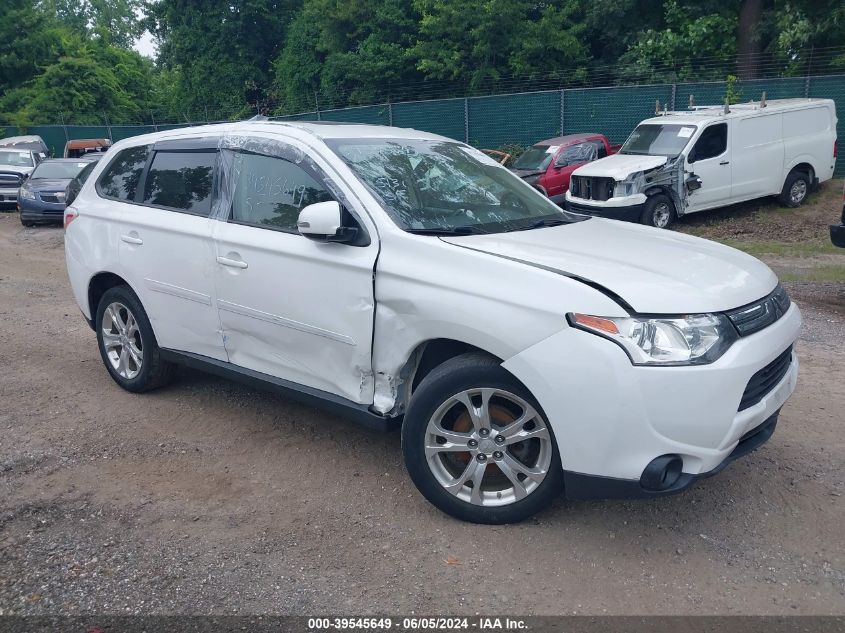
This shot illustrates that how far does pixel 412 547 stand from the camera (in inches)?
140

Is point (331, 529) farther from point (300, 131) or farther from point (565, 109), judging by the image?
point (565, 109)

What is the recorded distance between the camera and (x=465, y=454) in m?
3.74

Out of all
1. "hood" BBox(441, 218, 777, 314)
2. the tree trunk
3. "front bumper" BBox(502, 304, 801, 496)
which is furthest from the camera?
the tree trunk

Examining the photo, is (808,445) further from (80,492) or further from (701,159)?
(701,159)

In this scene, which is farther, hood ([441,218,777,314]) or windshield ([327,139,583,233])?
windshield ([327,139,583,233])

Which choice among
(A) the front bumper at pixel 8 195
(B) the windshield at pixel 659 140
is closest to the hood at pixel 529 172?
(B) the windshield at pixel 659 140

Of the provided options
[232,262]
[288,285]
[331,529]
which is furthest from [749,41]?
[331,529]

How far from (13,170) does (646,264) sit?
20163 millimetres

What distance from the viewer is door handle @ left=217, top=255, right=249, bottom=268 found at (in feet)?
14.5

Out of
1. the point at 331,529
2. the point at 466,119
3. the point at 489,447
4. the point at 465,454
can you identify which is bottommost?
the point at 331,529

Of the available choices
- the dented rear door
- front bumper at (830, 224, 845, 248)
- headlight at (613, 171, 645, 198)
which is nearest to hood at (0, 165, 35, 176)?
headlight at (613, 171, 645, 198)

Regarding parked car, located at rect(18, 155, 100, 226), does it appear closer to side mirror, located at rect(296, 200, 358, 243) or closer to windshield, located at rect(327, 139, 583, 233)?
windshield, located at rect(327, 139, 583, 233)

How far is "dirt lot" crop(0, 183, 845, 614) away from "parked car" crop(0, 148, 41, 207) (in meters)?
16.4

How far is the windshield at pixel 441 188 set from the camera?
4074 millimetres
